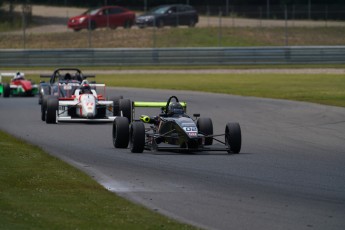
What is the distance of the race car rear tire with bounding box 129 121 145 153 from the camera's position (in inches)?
646

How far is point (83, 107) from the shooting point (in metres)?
23.1

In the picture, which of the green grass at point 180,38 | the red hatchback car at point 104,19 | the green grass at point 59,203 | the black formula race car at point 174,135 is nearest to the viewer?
the green grass at point 59,203

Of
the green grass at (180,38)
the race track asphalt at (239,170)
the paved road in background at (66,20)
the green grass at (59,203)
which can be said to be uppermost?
the paved road in background at (66,20)

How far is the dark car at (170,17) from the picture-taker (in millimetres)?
61250

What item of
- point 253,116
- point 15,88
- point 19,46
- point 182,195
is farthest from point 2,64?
point 182,195

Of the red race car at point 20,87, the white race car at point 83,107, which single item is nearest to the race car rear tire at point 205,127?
the white race car at point 83,107

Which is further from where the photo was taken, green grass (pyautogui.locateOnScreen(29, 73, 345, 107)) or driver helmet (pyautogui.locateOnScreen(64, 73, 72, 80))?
green grass (pyautogui.locateOnScreen(29, 73, 345, 107))

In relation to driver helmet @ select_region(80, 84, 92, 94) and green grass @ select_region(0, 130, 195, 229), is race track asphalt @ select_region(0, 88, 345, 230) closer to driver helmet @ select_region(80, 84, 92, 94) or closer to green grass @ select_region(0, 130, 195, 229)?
green grass @ select_region(0, 130, 195, 229)

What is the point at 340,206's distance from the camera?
36.7ft

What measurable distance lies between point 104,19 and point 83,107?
39.4 metres

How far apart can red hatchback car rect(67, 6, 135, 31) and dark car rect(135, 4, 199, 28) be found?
4.46 ft

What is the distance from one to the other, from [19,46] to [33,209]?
46.0 metres

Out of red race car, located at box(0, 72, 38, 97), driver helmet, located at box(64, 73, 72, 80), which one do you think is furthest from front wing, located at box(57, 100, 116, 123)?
red race car, located at box(0, 72, 38, 97)

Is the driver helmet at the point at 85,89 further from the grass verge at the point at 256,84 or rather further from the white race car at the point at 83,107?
the grass verge at the point at 256,84
